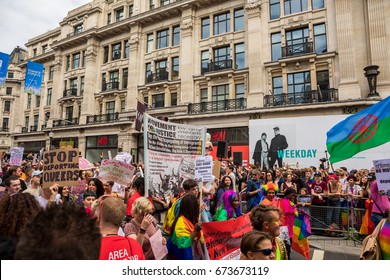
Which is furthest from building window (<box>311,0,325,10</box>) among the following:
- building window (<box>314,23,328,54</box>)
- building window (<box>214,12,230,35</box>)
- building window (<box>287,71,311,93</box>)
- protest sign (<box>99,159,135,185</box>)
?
protest sign (<box>99,159,135,185</box>)

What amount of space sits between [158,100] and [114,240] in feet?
89.2

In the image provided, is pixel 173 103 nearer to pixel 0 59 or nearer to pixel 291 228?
pixel 0 59

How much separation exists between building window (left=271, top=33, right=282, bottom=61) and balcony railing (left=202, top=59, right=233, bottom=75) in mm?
3719

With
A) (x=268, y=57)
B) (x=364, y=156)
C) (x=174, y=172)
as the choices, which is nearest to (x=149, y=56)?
(x=268, y=57)

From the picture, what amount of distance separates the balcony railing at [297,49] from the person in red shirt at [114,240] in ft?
74.0

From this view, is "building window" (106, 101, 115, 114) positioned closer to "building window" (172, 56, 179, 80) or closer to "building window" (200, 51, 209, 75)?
"building window" (172, 56, 179, 80)

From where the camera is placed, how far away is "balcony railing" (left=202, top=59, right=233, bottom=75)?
81.8 ft

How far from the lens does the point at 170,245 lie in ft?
12.6

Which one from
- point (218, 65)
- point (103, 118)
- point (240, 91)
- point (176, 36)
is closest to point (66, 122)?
point (103, 118)

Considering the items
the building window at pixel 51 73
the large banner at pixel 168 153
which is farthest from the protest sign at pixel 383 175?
the building window at pixel 51 73

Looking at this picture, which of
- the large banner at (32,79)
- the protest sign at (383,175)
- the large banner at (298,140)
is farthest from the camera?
the large banner at (298,140)

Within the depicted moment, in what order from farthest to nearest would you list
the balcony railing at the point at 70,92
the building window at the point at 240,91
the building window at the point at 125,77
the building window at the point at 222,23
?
the balcony railing at the point at 70,92 < the building window at the point at 125,77 < the building window at the point at 222,23 < the building window at the point at 240,91

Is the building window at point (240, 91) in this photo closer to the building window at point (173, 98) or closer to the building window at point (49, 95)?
the building window at point (173, 98)

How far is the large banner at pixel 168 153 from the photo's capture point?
4.89m
